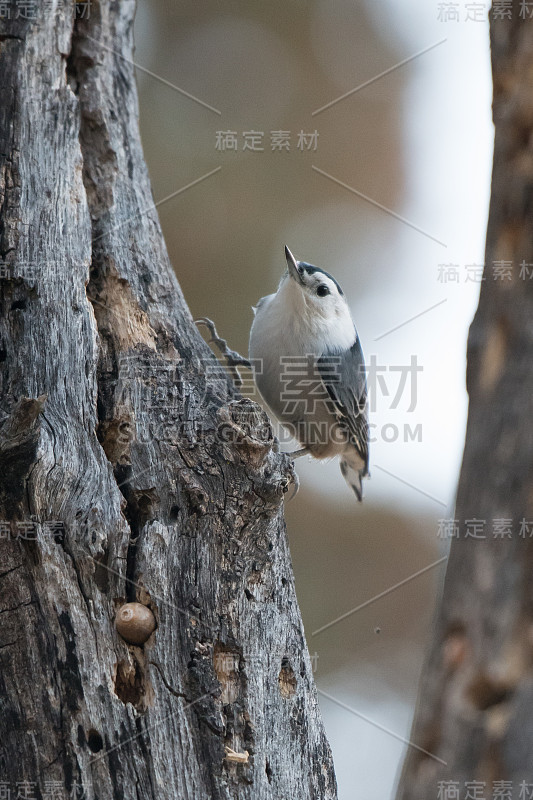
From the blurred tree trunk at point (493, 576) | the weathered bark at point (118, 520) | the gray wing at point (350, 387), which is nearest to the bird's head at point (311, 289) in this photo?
the gray wing at point (350, 387)

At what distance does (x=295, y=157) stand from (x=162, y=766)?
404 cm

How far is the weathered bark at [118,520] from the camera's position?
171cm

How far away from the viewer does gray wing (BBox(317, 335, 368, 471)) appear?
3.46 meters

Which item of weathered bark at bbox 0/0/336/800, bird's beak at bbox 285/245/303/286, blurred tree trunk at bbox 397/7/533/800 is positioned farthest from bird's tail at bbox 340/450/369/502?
blurred tree trunk at bbox 397/7/533/800

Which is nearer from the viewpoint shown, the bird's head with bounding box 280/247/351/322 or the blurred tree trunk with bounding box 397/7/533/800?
the blurred tree trunk with bounding box 397/7/533/800

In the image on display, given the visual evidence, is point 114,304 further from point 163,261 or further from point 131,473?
point 131,473

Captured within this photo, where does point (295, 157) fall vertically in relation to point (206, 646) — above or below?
above

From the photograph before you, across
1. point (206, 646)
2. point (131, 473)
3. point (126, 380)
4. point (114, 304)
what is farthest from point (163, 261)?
point (206, 646)

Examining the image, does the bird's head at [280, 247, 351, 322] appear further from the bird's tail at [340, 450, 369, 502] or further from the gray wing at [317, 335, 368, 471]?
the bird's tail at [340, 450, 369, 502]

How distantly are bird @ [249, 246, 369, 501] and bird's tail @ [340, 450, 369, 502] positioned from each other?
0.15 meters

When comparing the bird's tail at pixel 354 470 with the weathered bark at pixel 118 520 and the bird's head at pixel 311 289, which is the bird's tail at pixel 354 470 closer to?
the bird's head at pixel 311 289

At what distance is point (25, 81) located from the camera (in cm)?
251

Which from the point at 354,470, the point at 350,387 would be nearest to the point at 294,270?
the point at 350,387

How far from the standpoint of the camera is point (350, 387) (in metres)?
3.54
